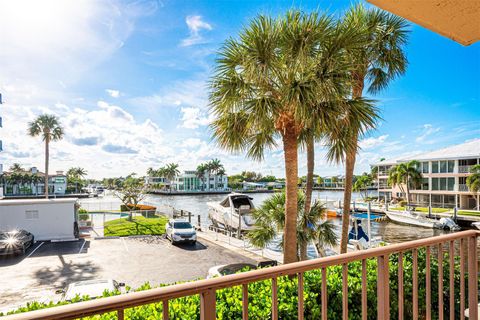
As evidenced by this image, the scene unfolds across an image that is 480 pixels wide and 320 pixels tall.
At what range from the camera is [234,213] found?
18.6 meters

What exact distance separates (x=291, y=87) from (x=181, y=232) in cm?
1121

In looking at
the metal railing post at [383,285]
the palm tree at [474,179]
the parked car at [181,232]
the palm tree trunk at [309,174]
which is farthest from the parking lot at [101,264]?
the palm tree at [474,179]

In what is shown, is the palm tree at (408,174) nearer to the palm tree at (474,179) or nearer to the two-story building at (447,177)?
the two-story building at (447,177)

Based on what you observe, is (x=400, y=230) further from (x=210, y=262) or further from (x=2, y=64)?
(x=2, y=64)

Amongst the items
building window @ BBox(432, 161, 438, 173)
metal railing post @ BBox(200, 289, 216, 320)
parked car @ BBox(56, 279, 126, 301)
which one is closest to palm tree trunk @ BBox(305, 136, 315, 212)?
parked car @ BBox(56, 279, 126, 301)

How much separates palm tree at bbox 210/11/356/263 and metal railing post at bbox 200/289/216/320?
475 cm

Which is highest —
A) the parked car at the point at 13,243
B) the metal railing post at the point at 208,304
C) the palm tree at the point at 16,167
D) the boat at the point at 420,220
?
the palm tree at the point at 16,167

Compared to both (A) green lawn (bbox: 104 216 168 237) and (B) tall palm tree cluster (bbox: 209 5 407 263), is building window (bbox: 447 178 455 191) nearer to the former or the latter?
(A) green lawn (bbox: 104 216 168 237)

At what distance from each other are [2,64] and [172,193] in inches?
2669

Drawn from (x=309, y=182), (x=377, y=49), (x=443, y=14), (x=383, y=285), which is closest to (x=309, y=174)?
(x=309, y=182)

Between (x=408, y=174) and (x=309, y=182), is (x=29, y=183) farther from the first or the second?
(x=309, y=182)

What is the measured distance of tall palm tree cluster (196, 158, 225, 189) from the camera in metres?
87.6

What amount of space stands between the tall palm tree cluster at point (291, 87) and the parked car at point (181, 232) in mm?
9179

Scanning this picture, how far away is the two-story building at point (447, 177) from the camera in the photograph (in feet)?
94.5
